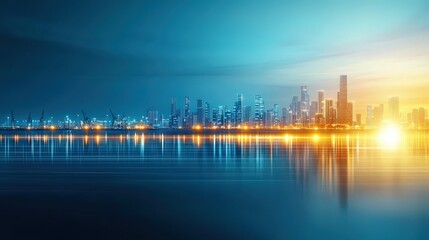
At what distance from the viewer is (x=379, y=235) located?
15.0 meters

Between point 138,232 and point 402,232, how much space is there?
7852 millimetres

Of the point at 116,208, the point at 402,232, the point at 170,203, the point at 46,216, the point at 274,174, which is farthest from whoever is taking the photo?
the point at 274,174

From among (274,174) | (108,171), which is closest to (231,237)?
(274,174)

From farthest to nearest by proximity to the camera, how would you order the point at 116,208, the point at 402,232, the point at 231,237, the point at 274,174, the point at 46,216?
the point at 274,174 < the point at 116,208 < the point at 46,216 < the point at 402,232 < the point at 231,237

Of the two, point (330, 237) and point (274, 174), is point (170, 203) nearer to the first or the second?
point (330, 237)

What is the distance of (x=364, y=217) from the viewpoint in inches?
691

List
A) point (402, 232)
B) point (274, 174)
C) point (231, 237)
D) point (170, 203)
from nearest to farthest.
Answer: point (231, 237)
point (402, 232)
point (170, 203)
point (274, 174)

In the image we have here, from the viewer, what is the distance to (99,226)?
1564cm

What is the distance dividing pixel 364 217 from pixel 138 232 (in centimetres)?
777

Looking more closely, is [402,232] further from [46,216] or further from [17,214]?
[17,214]

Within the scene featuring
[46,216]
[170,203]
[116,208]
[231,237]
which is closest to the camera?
[231,237]

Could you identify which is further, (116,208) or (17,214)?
(116,208)

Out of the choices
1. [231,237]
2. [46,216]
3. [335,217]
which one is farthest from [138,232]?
[335,217]

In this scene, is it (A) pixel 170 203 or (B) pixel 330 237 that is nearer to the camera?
(B) pixel 330 237
